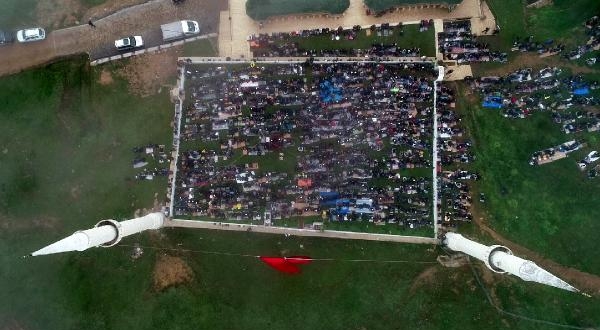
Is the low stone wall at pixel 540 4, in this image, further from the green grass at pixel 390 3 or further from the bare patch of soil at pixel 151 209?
the bare patch of soil at pixel 151 209

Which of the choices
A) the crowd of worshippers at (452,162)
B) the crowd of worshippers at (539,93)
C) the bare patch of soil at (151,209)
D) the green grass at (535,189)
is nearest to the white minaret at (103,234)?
the bare patch of soil at (151,209)

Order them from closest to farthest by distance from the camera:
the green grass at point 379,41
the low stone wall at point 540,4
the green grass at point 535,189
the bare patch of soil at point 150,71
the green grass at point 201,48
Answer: the green grass at point 535,189
the bare patch of soil at point 150,71
the green grass at point 201,48
the green grass at point 379,41
the low stone wall at point 540,4

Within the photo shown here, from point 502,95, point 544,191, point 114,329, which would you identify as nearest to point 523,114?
point 502,95

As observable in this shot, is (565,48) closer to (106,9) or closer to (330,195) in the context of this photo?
(330,195)

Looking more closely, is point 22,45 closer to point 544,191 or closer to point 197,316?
point 197,316

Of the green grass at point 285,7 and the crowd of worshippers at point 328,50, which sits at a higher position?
the green grass at point 285,7
